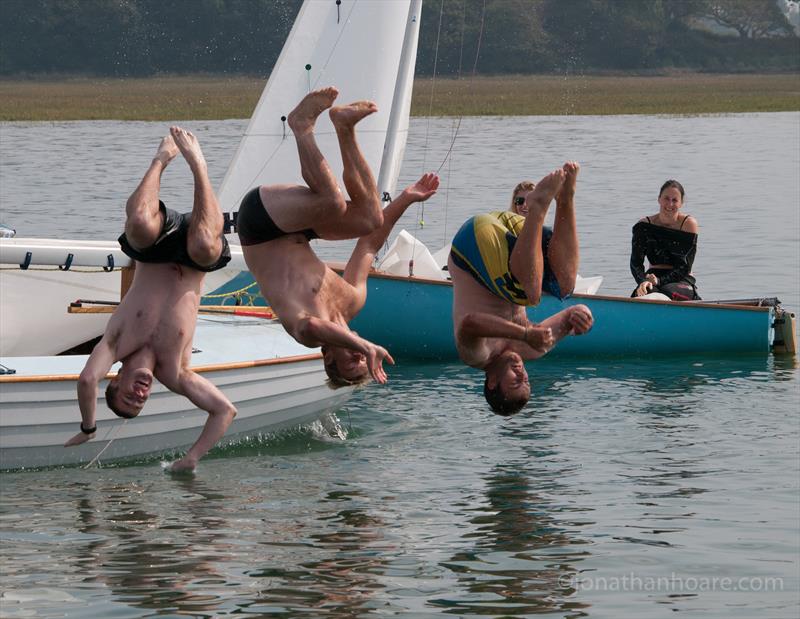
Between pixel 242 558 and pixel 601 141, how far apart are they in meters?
63.3

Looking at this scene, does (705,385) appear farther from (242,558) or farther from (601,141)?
(601,141)

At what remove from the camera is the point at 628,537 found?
18.7m

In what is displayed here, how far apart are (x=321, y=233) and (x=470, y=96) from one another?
98.1 meters

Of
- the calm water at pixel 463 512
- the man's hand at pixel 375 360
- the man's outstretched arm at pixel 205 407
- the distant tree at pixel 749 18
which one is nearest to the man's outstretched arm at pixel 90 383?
the man's outstretched arm at pixel 205 407


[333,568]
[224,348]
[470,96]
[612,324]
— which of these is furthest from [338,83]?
[470,96]

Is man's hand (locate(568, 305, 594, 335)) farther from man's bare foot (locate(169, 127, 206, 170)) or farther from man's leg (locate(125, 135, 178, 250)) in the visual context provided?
man's leg (locate(125, 135, 178, 250))

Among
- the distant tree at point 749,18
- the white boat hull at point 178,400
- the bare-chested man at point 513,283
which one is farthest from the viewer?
the distant tree at point 749,18

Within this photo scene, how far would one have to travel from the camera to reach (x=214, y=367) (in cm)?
2088

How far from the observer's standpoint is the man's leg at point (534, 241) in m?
11.9

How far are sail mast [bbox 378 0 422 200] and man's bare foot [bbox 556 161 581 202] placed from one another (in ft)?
46.7

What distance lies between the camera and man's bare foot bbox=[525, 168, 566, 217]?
11.9 meters

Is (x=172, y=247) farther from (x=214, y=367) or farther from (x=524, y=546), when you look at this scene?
(x=214, y=367)

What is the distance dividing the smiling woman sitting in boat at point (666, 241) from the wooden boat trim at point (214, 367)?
222 inches

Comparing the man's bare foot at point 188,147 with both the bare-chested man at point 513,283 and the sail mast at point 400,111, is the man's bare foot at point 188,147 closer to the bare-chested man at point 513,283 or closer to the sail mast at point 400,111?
the bare-chested man at point 513,283
